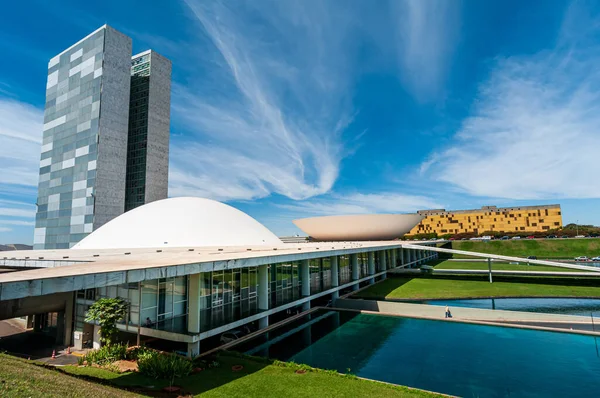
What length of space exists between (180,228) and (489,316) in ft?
83.5

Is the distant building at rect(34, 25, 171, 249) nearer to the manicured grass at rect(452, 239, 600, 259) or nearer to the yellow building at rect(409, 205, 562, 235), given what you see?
the manicured grass at rect(452, 239, 600, 259)

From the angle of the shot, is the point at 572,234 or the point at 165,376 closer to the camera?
the point at 165,376

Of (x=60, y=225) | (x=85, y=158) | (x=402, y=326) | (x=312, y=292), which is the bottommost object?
(x=402, y=326)

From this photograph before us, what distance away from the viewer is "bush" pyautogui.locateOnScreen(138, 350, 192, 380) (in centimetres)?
1201

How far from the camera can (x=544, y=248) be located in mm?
65938

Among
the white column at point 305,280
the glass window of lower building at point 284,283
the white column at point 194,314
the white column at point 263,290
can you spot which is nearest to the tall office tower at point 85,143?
the glass window of lower building at point 284,283

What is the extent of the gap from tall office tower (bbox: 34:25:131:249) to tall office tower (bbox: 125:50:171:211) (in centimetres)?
449

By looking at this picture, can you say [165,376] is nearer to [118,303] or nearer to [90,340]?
[118,303]

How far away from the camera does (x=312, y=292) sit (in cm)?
2411

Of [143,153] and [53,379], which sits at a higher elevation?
[143,153]

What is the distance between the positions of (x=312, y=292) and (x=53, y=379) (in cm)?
1811

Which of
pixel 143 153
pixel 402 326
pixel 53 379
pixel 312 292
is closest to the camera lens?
pixel 53 379

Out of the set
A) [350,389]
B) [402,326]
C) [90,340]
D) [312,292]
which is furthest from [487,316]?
[90,340]

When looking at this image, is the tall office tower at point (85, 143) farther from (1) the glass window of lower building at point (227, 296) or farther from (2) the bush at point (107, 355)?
(2) the bush at point (107, 355)
